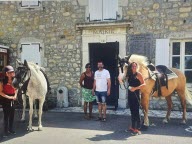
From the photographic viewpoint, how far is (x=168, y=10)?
996cm

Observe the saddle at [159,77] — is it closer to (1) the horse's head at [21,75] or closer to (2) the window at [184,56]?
(2) the window at [184,56]

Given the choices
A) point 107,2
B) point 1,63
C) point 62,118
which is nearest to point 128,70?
point 62,118

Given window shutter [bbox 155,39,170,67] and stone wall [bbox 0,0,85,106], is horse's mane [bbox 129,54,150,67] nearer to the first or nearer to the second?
window shutter [bbox 155,39,170,67]

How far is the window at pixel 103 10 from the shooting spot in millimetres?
10492

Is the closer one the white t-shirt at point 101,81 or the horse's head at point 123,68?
the horse's head at point 123,68

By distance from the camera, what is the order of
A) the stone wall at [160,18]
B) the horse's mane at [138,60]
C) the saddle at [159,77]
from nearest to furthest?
the horse's mane at [138,60] → the saddle at [159,77] → the stone wall at [160,18]

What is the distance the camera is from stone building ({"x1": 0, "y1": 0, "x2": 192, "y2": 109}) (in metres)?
9.95

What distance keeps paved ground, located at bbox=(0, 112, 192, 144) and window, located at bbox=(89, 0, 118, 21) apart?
4069 mm

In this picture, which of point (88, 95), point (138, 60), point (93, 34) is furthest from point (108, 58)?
point (138, 60)

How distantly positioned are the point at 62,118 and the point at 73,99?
90.0 inches

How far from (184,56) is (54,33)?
505 cm

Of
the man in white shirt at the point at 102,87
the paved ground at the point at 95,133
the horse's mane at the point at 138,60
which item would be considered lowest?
the paved ground at the point at 95,133

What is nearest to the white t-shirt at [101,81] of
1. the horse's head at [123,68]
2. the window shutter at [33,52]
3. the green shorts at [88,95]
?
the green shorts at [88,95]

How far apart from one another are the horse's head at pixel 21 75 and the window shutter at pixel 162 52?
201 inches
